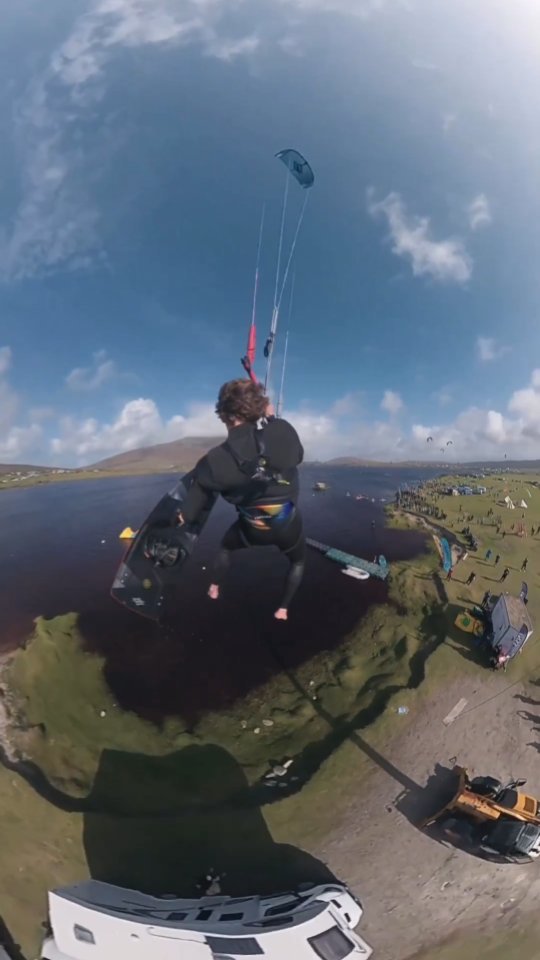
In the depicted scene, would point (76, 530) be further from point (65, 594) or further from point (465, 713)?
point (465, 713)

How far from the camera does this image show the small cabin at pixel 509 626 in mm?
16844

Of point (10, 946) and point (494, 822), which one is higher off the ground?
point (494, 822)

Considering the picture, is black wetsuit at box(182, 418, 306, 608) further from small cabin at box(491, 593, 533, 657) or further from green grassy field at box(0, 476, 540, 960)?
small cabin at box(491, 593, 533, 657)

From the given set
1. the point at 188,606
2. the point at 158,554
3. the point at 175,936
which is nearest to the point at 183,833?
the point at 175,936

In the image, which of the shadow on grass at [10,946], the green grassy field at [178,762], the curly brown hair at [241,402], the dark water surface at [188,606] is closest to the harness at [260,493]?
the curly brown hair at [241,402]

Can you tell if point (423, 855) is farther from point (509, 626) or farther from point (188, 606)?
point (188, 606)

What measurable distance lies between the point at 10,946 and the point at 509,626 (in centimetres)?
2106

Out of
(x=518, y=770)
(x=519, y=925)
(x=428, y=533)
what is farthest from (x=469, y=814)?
(x=428, y=533)

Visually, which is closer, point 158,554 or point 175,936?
point 158,554

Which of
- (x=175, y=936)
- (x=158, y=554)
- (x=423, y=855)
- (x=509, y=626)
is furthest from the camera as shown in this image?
(x=509, y=626)

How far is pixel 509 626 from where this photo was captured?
682 inches

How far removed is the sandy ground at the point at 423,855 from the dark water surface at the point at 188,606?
6.62 meters

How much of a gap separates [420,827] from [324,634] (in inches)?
386

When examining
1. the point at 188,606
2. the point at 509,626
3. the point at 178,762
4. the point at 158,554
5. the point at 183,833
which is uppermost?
the point at 158,554
